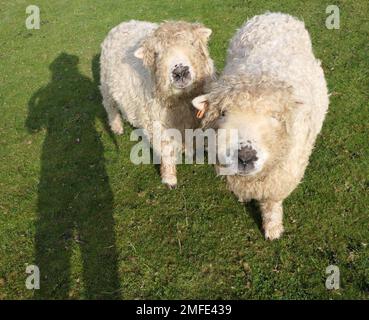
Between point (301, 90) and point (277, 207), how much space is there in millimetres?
1922

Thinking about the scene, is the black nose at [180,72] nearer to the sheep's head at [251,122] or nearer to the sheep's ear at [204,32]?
the sheep's ear at [204,32]

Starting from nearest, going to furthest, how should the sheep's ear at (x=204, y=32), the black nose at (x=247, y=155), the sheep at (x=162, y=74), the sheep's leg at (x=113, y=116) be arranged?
the black nose at (x=247, y=155)
the sheep at (x=162, y=74)
the sheep's ear at (x=204, y=32)
the sheep's leg at (x=113, y=116)

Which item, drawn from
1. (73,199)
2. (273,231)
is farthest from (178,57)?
(73,199)

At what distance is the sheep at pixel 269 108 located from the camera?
4.79 meters

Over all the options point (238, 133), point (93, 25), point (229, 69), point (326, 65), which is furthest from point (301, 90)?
point (93, 25)

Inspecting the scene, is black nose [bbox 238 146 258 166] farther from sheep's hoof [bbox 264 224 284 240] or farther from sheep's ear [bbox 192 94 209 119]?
sheep's hoof [bbox 264 224 284 240]

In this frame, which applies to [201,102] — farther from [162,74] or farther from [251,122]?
[162,74]

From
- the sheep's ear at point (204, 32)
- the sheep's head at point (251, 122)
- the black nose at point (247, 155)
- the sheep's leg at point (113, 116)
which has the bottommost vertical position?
the sheep's leg at point (113, 116)

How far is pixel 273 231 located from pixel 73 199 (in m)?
4.25

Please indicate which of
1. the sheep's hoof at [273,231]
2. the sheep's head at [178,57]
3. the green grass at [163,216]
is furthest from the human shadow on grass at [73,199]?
the sheep's head at [178,57]

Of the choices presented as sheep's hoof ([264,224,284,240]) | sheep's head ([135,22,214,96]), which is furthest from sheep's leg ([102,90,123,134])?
sheep's hoof ([264,224,284,240])

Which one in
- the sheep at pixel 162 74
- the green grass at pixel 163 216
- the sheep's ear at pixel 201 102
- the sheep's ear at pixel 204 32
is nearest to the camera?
the sheep's ear at pixel 201 102

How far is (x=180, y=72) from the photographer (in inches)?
253

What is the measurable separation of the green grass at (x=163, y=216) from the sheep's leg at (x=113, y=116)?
0.24 m
